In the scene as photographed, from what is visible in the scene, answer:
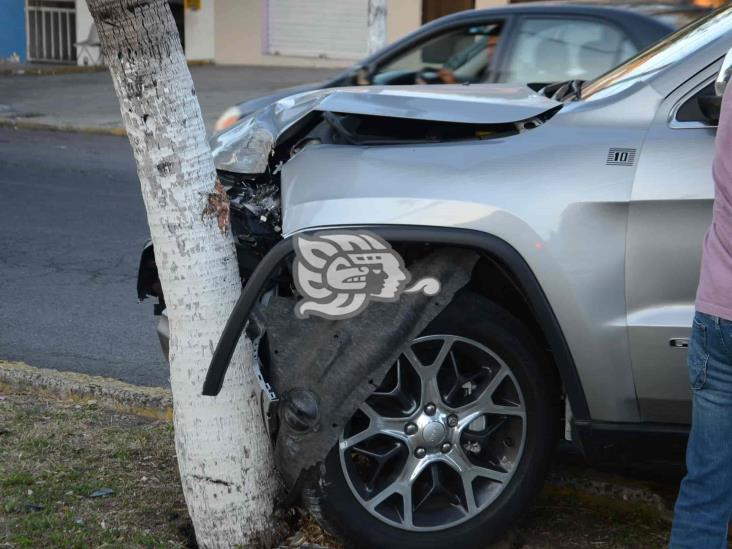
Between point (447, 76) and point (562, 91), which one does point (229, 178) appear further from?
point (447, 76)

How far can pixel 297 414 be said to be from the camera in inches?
144

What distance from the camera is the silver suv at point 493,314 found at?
3.55 metres

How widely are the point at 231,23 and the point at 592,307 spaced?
2160 cm

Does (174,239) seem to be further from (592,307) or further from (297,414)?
(592,307)

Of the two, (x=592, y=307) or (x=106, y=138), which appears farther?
(x=106, y=138)

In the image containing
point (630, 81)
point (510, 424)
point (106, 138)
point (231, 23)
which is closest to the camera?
point (510, 424)

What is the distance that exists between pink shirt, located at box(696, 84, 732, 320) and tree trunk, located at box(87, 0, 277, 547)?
5.00ft

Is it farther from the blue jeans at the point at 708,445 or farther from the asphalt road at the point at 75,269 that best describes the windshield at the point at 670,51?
the asphalt road at the point at 75,269

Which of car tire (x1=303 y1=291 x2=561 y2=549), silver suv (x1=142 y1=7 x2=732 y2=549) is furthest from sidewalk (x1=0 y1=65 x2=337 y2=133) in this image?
car tire (x1=303 y1=291 x2=561 y2=549)

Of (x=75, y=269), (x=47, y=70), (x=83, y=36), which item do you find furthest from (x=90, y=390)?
(x=83, y=36)

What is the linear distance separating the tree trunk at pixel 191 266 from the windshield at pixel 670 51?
152 centimetres

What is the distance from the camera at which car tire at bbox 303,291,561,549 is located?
3.70 metres

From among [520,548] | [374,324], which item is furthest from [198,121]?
[520,548]

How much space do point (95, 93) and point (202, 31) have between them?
5813 mm
